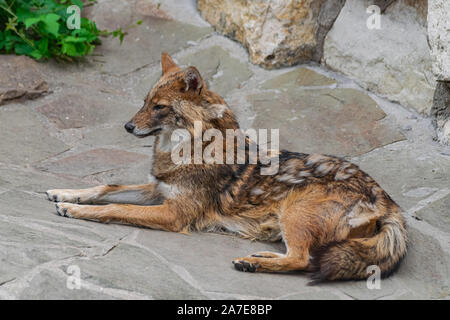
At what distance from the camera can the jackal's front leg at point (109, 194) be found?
15.2 ft

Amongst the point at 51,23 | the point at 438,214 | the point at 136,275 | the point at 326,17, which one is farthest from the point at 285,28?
the point at 136,275

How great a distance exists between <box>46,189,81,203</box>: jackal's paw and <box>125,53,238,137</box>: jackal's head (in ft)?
2.32

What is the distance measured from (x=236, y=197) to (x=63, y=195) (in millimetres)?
1420

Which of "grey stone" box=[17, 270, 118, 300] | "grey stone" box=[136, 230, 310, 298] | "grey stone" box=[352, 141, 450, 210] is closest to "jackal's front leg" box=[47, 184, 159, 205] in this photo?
"grey stone" box=[136, 230, 310, 298]

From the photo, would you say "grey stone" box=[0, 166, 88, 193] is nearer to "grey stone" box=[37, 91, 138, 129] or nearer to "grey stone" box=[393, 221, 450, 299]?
"grey stone" box=[37, 91, 138, 129]

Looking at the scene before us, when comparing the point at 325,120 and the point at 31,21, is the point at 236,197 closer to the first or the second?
the point at 325,120

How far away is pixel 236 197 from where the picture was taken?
458 cm

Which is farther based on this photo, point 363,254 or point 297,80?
point 297,80

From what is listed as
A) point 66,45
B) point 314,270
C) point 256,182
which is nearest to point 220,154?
point 256,182

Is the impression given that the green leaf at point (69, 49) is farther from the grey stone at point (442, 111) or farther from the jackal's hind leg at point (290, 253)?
the grey stone at point (442, 111)

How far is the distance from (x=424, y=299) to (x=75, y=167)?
3.38 metres

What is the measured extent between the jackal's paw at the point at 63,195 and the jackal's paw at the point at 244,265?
1.60 m

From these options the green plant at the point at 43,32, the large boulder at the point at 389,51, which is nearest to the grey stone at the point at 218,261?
the large boulder at the point at 389,51

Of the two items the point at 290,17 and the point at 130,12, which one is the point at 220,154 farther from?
the point at 130,12
